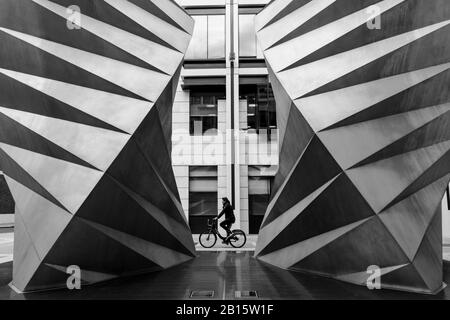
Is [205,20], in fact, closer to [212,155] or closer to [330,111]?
[212,155]

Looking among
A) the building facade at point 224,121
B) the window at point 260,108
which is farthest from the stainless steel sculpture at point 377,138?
the window at point 260,108

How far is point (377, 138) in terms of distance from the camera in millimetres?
8047

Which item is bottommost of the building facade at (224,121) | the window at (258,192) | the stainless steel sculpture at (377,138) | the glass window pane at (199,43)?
the stainless steel sculpture at (377,138)

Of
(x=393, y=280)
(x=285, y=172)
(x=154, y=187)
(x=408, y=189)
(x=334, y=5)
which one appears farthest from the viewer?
(x=285, y=172)

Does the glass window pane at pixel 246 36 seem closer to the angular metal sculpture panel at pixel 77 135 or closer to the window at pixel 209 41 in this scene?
the window at pixel 209 41

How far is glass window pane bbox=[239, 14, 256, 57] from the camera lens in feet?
91.5

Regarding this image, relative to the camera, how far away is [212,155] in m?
26.4

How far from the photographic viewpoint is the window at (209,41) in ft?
91.2

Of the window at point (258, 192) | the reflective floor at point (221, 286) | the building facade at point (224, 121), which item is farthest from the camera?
the window at point (258, 192)

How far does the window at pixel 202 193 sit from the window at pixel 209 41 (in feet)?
29.1

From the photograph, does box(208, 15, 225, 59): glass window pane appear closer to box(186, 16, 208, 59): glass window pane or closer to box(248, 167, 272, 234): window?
box(186, 16, 208, 59): glass window pane

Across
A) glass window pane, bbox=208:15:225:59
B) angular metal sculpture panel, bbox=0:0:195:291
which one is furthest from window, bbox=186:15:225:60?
angular metal sculpture panel, bbox=0:0:195:291

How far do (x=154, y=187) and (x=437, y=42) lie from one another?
7759 millimetres
